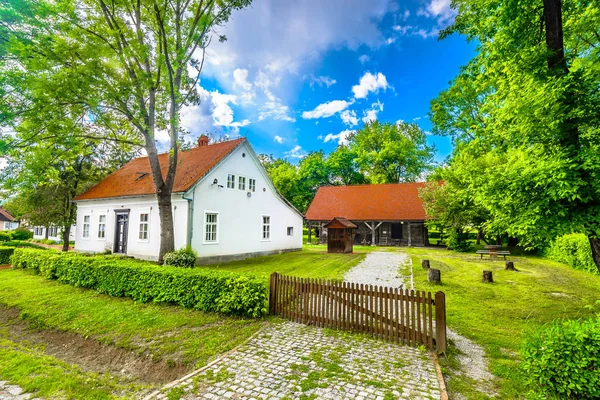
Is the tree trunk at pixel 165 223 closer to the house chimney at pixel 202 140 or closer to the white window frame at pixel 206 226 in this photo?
the white window frame at pixel 206 226

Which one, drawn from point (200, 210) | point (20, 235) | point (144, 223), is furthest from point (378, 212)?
point (20, 235)

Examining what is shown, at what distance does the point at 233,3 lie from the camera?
11586mm

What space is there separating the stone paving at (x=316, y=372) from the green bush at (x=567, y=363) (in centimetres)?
123

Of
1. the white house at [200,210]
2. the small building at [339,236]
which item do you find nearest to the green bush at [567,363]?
the white house at [200,210]

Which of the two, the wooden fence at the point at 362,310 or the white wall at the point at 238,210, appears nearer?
the wooden fence at the point at 362,310

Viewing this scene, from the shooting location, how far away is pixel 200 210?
13875mm

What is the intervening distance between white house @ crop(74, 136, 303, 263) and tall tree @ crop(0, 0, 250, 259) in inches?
78.2

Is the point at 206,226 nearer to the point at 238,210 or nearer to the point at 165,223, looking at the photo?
the point at 238,210

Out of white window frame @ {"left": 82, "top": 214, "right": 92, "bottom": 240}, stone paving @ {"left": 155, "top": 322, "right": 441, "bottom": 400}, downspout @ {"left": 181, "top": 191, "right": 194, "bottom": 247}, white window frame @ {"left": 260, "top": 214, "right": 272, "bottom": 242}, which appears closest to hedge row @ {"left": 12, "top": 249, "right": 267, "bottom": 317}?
stone paving @ {"left": 155, "top": 322, "right": 441, "bottom": 400}

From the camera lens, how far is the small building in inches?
769

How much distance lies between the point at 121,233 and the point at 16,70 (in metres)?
9.27

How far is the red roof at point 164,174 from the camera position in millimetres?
14406

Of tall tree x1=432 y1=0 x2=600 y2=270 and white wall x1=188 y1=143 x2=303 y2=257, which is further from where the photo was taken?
white wall x1=188 y1=143 x2=303 y2=257

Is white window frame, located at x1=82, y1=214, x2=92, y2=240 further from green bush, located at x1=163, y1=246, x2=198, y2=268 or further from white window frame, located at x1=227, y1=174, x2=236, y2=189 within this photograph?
green bush, located at x1=163, y1=246, x2=198, y2=268
